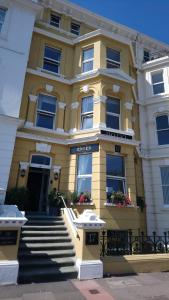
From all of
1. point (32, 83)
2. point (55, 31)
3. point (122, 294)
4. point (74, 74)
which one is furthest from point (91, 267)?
point (55, 31)

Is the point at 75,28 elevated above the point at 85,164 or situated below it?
above

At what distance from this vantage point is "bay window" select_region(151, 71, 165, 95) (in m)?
17.7

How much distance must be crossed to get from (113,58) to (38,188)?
10.0 meters

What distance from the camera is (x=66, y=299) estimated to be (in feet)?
17.6

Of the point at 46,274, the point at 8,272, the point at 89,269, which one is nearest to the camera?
the point at 8,272

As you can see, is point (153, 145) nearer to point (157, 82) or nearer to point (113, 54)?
point (157, 82)

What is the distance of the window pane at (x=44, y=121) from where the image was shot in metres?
13.9

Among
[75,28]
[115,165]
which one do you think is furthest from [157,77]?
[115,165]

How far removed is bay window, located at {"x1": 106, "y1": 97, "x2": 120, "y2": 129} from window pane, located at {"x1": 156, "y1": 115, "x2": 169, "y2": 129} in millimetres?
3929

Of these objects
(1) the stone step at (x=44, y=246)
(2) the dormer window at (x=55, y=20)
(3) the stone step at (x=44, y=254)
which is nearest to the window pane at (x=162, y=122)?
(2) the dormer window at (x=55, y=20)

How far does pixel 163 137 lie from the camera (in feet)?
53.0

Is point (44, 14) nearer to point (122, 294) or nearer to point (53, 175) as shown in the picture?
point (53, 175)

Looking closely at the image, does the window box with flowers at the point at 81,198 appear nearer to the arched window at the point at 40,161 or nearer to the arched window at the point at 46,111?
the arched window at the point at 40,161

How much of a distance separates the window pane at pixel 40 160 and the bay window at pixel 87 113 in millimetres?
2949
